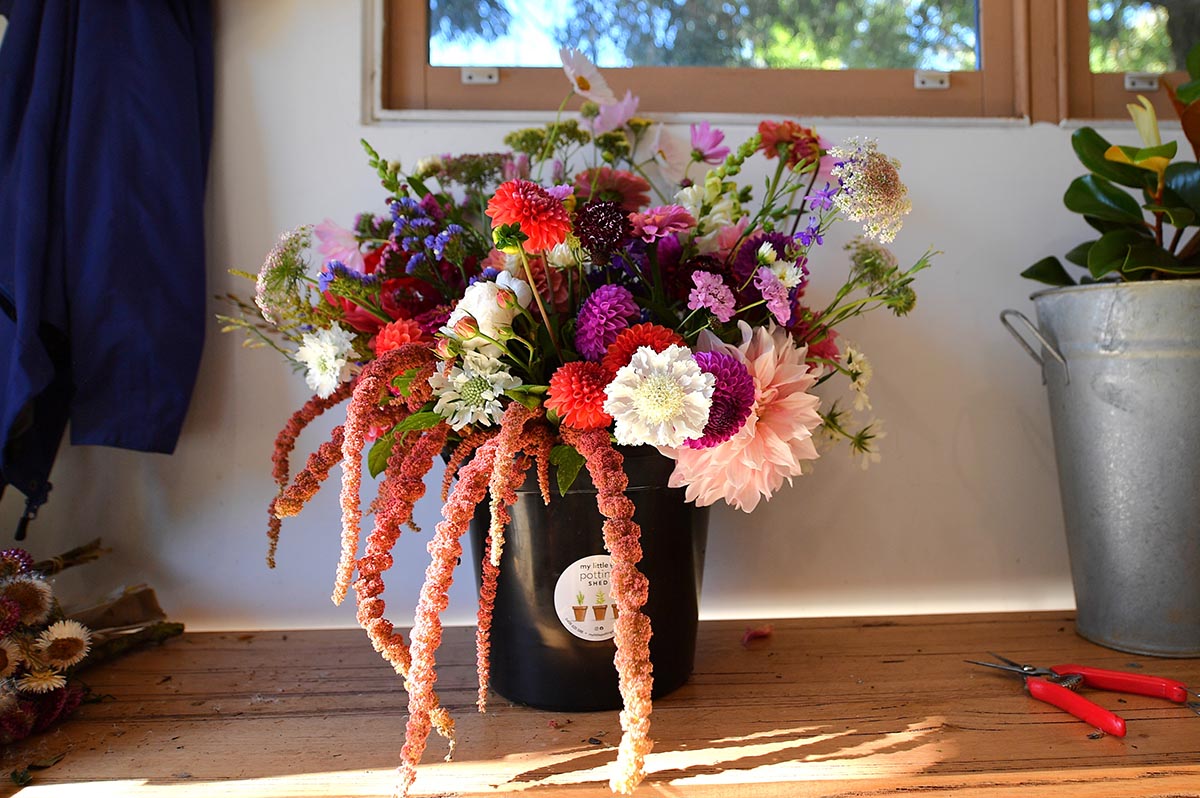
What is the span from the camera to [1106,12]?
3.84 ft

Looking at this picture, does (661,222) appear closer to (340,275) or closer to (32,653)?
(340,275)

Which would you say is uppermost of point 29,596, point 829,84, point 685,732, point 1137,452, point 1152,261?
point 829,84

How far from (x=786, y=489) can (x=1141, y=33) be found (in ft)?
2.76

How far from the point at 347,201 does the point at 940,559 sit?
0.93 metres

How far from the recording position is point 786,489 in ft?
3.59

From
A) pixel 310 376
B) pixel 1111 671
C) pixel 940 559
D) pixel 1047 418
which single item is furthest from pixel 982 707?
pixel 310 376

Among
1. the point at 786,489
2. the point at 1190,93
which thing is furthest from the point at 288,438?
the point at 1190,93

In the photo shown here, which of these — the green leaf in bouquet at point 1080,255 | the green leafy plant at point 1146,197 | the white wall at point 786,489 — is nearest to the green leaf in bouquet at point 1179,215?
the green leafy plant at point 1146,197

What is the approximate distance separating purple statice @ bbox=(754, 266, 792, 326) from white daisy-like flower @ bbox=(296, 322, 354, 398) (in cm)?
39

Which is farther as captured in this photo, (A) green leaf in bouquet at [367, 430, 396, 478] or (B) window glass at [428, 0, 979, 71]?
(B) window glass at [428, 0, 979, 71]

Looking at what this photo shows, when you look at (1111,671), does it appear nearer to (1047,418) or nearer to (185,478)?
(1047,418)

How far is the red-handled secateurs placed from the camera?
73 centimetres

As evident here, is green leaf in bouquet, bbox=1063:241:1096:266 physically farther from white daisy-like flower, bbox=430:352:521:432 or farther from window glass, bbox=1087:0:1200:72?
white daisy-like flower, bbox=430:352:521:432

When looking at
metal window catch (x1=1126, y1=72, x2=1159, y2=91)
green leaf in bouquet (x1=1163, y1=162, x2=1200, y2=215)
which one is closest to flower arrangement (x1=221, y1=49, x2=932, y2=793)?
green leaf in bouquet (x1=1163, y1=162, x2=1200, y2=215)
